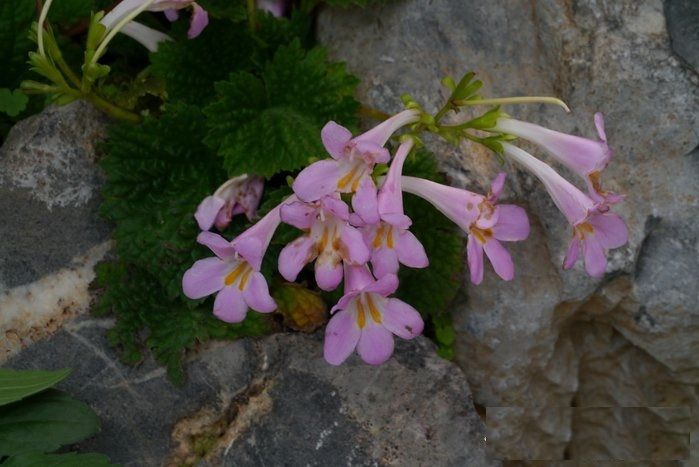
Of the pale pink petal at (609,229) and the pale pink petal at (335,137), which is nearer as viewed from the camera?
the pale pink petal at (335,137)

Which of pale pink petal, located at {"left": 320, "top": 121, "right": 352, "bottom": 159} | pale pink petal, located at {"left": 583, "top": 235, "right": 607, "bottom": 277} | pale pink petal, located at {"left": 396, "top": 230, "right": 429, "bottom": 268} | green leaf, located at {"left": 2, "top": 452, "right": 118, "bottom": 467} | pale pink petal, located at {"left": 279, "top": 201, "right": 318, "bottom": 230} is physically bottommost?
green leaf, located at {"left": 2, "top": 452, "right": 118, "bottom": 467}

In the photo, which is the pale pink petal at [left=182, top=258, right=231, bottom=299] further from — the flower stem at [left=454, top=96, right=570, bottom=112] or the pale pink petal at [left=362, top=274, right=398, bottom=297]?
the flower stem at [left=454, top=96, right=570, bottom=112]

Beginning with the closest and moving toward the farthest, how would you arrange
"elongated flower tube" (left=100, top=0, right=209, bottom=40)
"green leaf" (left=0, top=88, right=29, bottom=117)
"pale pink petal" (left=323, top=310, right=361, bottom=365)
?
"pale pink petal" (left=323, top=310, right=361, bottom=365) < "elongated flower tube" (left=100, top=0, right=209, bottom=40) < "green leaf" (left=0, top=88, right=29, bottom=117)

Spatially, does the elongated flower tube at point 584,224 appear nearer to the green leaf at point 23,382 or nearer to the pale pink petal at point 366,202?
the pale pink petal at point 366,202

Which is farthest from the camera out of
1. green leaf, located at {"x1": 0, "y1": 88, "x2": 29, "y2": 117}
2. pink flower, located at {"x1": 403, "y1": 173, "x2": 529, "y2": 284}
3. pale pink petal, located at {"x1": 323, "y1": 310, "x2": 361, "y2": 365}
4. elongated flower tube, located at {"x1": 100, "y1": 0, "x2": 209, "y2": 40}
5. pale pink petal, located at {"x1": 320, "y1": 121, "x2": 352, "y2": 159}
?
green leaf, located at {"x1": 0, "y1": 88, "x2": 29, "y2": 117}

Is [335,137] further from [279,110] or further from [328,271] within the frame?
[279,110]

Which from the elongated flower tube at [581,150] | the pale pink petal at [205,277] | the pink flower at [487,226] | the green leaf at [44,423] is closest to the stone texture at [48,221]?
the green leaf at [44,423]

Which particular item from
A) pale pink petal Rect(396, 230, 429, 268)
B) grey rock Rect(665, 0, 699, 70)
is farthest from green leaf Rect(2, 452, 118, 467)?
grey rock Rect(665, 0, 699, 70)
